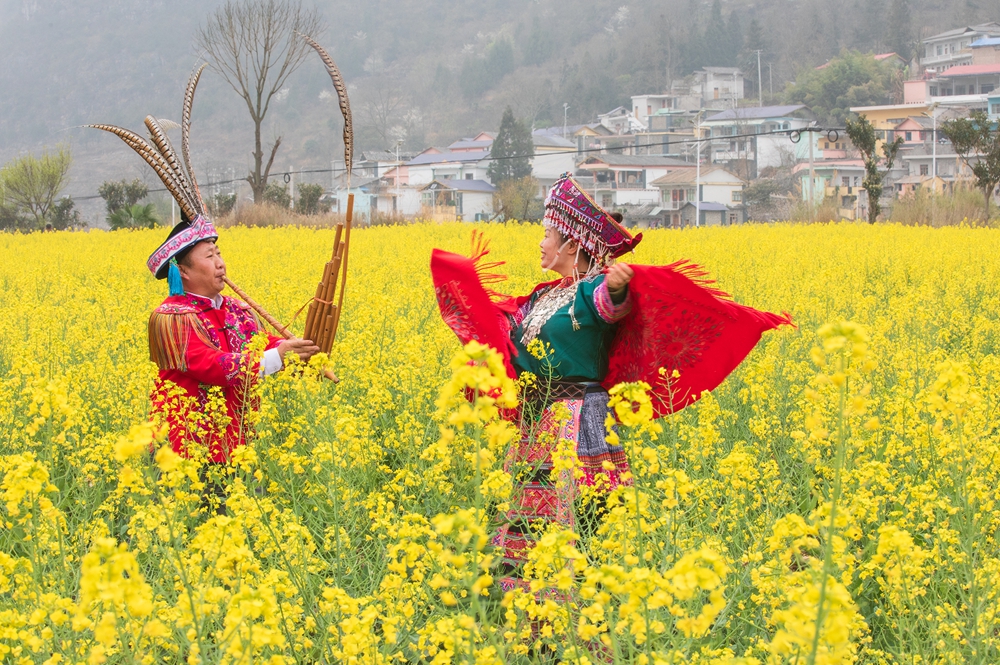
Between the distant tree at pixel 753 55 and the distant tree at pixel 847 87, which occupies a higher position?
the distant tree at pixel 753 55

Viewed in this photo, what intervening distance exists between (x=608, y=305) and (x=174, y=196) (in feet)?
6.08

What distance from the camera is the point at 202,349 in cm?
368

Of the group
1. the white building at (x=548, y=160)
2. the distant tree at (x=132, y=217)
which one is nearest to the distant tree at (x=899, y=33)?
the white building at (x=548, y=160)

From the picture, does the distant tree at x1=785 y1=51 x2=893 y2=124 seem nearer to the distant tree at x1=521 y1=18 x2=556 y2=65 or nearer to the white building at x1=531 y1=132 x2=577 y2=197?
the white building at x1=531 y1=132 x2=577 y2=197

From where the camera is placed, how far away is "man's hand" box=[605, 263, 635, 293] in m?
3.26

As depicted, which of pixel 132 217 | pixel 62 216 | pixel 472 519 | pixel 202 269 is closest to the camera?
pixel 472 519

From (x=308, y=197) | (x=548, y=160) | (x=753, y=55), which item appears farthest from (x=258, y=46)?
(x=753, y=55)

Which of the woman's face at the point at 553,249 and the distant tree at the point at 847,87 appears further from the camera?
the distant tree at the point at 847,87

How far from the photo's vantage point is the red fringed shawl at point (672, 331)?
3408 millimetres

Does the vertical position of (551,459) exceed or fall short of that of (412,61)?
it falls short

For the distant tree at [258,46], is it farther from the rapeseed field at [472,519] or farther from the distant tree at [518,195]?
the rapeseed field at [472,519]

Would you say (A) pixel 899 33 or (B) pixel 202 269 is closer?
(B) pixel 202 269

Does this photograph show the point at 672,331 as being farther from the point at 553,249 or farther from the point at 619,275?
the point at 553,249

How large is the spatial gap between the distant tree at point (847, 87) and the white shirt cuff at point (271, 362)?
66.9 m
